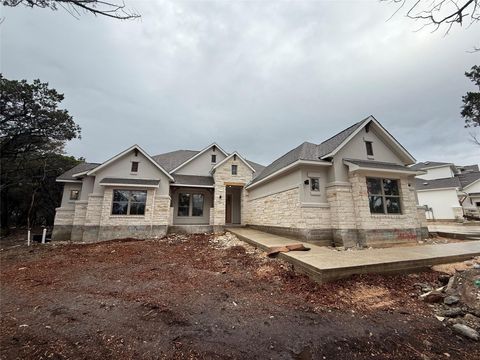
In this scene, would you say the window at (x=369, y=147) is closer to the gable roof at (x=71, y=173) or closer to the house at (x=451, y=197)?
the gable roof at (x=71, y=173)

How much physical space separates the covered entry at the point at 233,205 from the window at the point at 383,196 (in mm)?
10798

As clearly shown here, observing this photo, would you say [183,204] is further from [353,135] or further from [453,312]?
[453,312]

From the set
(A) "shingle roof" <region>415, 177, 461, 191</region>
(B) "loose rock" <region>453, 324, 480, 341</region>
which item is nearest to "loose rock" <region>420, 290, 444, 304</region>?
(B) "loose rock" <region>453, 324, 480, 341</region>

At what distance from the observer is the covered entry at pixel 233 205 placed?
59.7 feet

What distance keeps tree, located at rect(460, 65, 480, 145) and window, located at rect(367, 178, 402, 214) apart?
20.4ft

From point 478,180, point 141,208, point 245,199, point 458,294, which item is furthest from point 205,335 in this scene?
point 478,180

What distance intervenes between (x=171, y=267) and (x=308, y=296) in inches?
182

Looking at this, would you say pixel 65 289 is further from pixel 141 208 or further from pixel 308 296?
pixel 141 208

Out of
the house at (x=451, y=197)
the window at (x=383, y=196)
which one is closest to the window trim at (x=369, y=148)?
the window at (x=383, y=196)

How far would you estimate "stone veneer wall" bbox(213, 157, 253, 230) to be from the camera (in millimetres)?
15070

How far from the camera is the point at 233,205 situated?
1847 cm

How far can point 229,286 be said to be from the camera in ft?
16.1

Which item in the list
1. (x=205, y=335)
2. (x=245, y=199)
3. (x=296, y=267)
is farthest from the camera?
(x=245, y=199)

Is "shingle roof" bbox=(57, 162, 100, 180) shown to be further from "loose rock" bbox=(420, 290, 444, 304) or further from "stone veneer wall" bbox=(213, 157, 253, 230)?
"loose rock" bbox=(420, 290, 444, 304)
